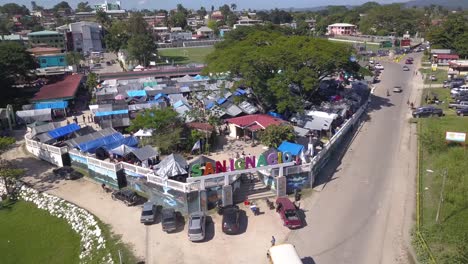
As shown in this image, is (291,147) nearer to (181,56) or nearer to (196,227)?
(196,227)

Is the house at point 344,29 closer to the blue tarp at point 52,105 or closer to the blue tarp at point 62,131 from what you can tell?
the blue tarp at point 52,105

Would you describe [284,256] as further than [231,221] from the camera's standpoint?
No

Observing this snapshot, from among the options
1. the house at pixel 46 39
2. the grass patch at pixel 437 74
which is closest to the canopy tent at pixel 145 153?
the grass patch at pixel 437 74

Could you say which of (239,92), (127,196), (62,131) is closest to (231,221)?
(127,196)

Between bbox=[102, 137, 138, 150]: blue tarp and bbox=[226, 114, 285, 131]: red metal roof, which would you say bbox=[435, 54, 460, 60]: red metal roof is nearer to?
bbox=[226, 114, 285, 131]: red metal roof

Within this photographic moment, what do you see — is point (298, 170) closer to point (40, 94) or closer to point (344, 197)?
point (344, 197)
